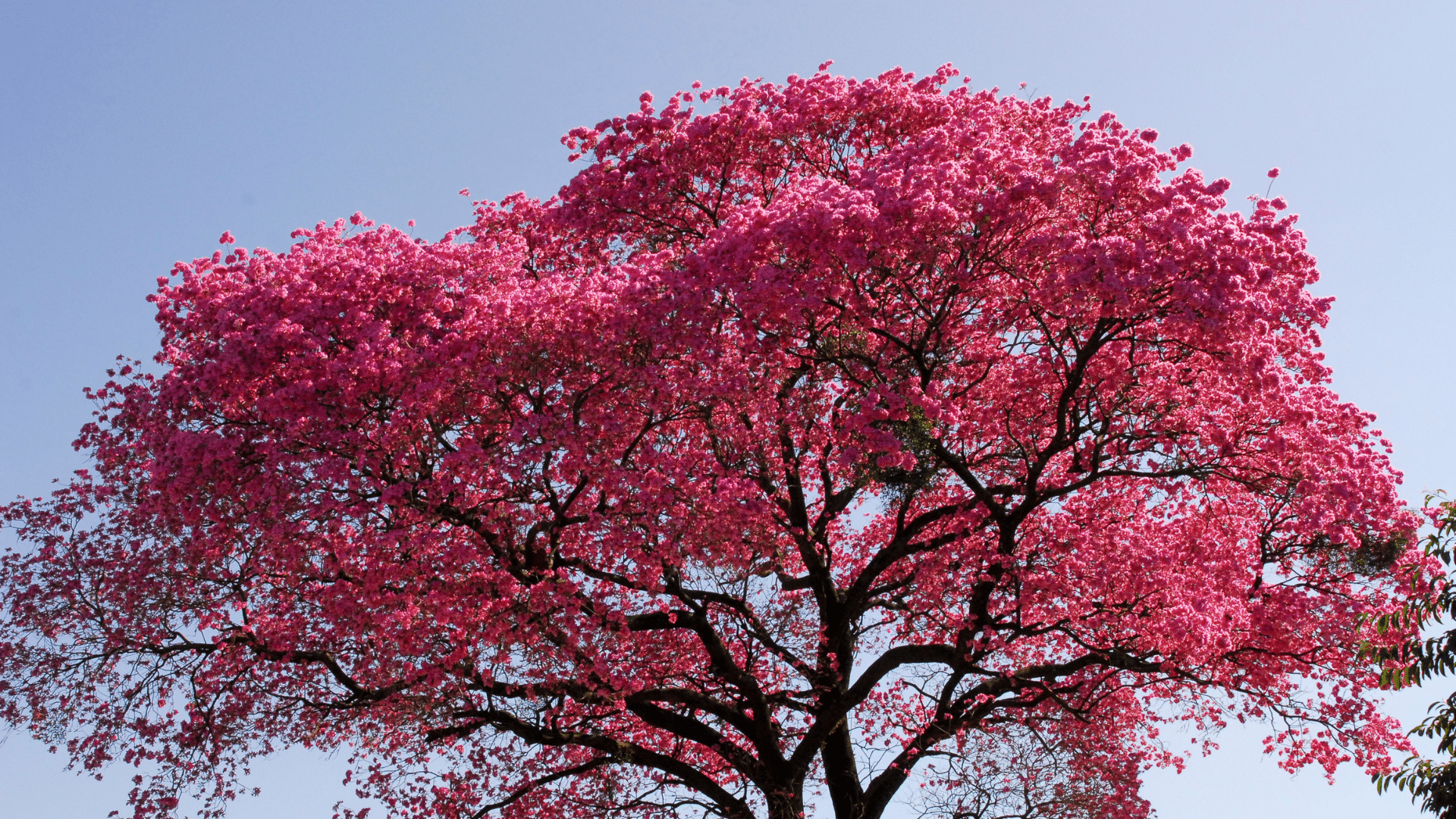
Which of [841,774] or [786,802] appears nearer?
[786,802]

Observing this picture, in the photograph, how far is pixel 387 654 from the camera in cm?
1511

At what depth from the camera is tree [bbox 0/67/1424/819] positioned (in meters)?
15.2

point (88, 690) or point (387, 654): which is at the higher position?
point (88, 690)

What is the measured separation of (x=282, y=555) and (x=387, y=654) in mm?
1993

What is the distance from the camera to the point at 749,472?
54.6ft

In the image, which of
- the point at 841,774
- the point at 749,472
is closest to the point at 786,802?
the point at 841,774

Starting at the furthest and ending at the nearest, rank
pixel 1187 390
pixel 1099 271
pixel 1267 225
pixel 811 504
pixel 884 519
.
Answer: pixel 884 519 < pixel 811 504 < pixel 1187 390 < pixel 1267 225 < pixel 1099 271

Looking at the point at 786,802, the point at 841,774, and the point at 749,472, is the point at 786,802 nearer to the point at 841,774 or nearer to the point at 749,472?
the point at 841,774

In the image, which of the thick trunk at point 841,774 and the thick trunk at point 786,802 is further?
the thick trunk at point 841,774

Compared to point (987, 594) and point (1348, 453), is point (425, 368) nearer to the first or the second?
point (987, 594)

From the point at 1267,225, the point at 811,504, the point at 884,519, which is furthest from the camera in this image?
the point at 884,519

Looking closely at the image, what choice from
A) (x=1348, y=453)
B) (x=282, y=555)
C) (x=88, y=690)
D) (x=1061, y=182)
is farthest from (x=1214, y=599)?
(x=88, y=690)

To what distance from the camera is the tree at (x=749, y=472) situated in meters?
15.2

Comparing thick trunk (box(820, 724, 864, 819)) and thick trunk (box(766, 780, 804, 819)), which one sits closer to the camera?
thick trunk (box(766, 780, 804, 819))
